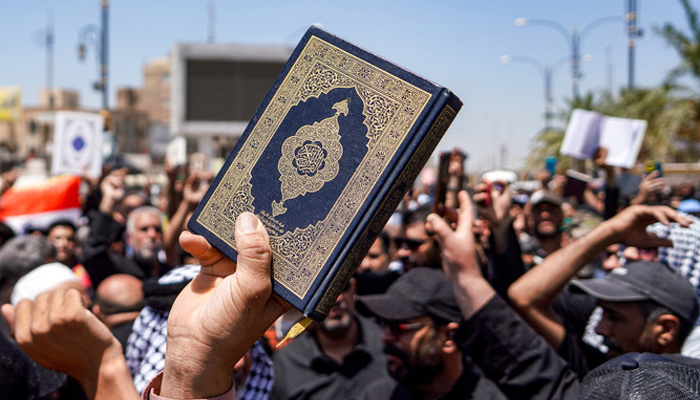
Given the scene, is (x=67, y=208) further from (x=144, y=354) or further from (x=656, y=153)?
(x=656, y=153)

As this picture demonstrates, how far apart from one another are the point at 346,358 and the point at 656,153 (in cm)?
1886

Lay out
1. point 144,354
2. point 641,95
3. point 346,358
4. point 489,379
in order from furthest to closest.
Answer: point 641,95
point 346,358
point 489,379
point 144,354

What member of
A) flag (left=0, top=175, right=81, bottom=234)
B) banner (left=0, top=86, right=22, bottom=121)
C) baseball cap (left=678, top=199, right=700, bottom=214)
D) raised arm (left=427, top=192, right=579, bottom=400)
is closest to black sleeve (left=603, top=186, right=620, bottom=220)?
baseball cap (left=678, top=199, right=700, bottom=214)

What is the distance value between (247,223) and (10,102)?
52.3 meters

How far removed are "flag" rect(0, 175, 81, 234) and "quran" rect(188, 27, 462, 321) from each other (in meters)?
6.23

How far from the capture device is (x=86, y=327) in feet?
6.42

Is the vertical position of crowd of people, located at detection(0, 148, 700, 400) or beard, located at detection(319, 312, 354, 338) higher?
crowd of people, located at detection(0, 148, 700, 400)

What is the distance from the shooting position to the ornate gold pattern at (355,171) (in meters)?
1.66

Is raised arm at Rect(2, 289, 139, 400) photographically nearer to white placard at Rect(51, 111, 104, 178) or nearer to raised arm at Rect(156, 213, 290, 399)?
raised arm at Rect(156, 213, 290, 399)

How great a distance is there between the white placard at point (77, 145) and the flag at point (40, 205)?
0.34 m

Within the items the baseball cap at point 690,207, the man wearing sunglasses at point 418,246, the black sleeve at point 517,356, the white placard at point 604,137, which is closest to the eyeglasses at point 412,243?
the man wearing sunglasses at point 418,246

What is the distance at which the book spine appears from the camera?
163cm

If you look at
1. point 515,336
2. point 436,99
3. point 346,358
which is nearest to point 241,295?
point 436,99

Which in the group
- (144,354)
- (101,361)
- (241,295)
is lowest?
(144,354)
